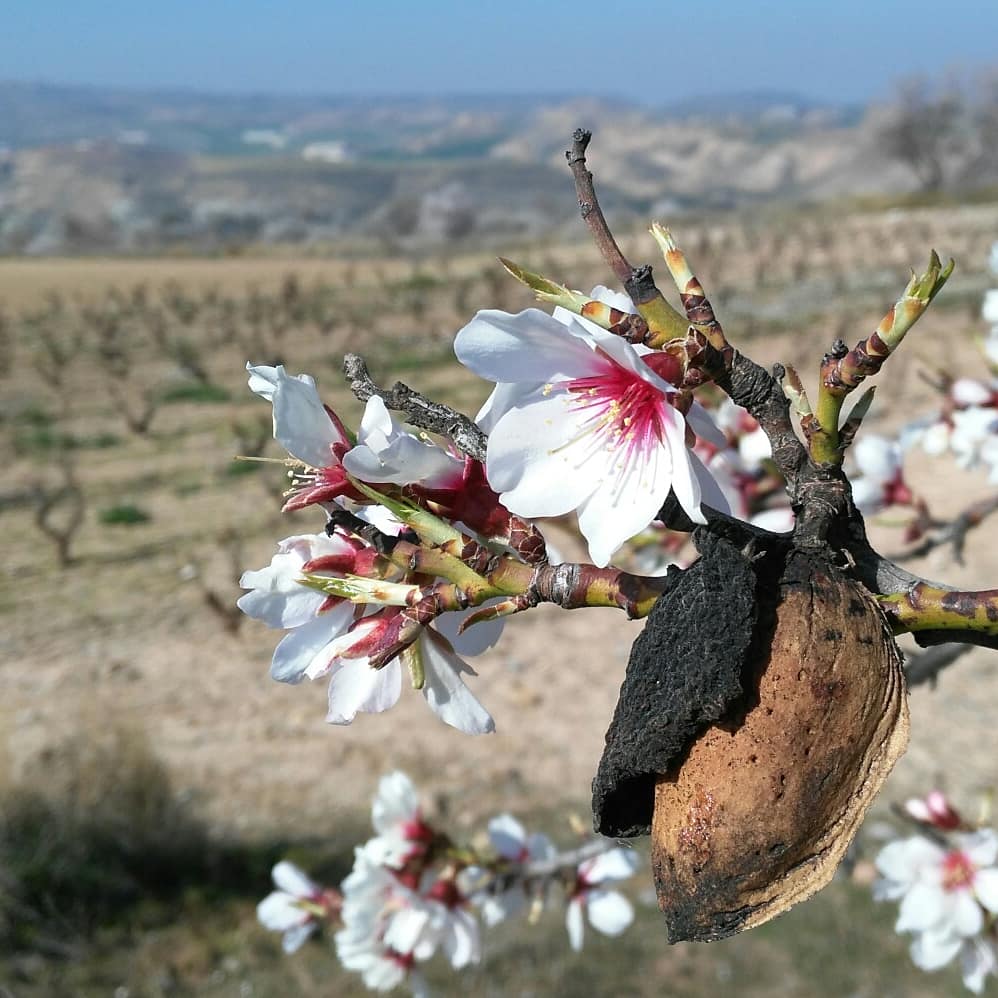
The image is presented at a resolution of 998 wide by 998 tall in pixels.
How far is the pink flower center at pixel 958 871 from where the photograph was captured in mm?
1821

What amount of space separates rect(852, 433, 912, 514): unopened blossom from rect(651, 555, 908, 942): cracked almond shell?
4.80 ft

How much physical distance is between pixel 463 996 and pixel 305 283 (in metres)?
29.7

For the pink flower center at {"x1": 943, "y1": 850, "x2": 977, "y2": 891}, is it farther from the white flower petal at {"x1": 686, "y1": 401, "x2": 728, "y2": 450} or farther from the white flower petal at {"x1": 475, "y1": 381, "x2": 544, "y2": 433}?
the white flower petal at {"x1": 475, "y1": 381, "x2": 544, "y2": 433}

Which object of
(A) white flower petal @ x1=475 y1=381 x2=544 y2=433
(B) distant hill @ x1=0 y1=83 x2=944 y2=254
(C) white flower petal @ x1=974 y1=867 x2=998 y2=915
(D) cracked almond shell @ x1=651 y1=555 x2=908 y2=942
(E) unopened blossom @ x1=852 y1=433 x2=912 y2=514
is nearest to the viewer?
(D) cracked almond shell @ x1=651 y1=555 x2=908 y2=942

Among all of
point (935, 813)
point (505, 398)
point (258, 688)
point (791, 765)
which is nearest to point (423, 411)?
point (505, 398)

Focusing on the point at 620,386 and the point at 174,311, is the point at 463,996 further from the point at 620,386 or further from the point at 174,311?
the point at 174,311

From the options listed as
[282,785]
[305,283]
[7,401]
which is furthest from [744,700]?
[305,283]

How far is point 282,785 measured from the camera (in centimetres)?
563

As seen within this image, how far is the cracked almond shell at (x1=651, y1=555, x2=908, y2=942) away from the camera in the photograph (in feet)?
2.17

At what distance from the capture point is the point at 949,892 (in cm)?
182

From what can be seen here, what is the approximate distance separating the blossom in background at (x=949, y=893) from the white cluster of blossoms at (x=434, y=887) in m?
0.54

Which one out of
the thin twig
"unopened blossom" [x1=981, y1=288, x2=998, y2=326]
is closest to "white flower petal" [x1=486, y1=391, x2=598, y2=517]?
the thin twig

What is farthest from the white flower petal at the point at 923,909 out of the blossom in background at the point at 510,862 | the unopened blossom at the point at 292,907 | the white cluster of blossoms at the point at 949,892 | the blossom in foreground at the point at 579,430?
the blossom in foreground at the point at 579,430

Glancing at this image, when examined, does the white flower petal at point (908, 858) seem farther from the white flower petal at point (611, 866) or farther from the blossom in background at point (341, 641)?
the blossom in background at point (341, 641)
